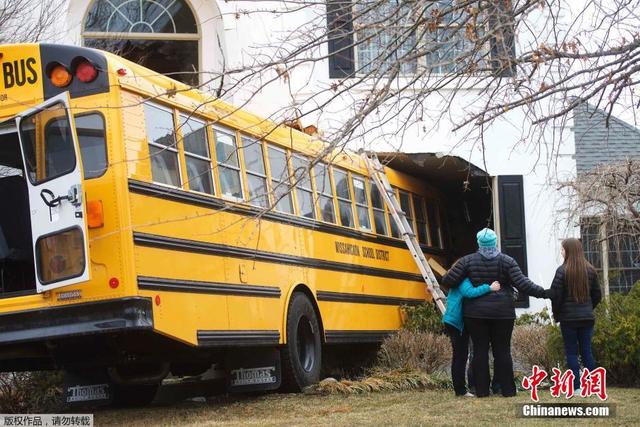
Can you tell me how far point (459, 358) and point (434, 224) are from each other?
6.57 metres

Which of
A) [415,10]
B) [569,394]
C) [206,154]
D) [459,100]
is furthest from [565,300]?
[459,100]

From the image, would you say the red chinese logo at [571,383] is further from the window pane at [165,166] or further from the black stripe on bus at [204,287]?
the window pane at [165,166]

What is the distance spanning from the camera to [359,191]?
1355cm

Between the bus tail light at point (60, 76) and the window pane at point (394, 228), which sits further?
the window pane at point (394, 228)

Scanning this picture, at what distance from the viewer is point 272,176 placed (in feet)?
36.0

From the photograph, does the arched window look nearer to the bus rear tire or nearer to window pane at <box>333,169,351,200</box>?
window pane at <box>333,169,351,200</box>

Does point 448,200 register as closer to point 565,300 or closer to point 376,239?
point 376,239

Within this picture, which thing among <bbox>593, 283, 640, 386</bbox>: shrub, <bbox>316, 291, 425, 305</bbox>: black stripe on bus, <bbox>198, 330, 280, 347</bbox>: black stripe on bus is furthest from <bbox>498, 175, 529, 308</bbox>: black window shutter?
<bbox>198, 330, 280, 347</bbox>: black stripe on bus

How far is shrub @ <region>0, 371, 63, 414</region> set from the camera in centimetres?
1098

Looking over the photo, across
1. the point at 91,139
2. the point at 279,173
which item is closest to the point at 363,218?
the point at 279,173

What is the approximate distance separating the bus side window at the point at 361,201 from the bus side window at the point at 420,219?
73.1 inches

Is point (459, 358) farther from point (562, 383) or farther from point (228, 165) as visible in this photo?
point (228, 165)

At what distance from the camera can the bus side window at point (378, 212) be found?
13945 mm

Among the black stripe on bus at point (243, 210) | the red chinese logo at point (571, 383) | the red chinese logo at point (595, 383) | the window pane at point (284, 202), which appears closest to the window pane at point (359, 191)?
the black stripe on bus at point (243, 210)
